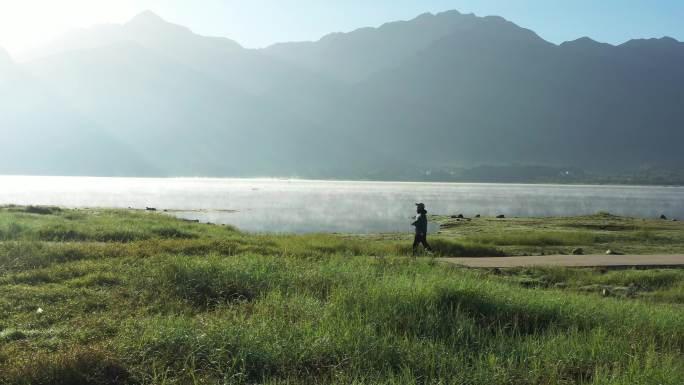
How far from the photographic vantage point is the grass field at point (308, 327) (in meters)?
8.70

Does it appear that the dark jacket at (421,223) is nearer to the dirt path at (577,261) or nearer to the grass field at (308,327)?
the dirt path at (577,261)

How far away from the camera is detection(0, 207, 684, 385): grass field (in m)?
8.70

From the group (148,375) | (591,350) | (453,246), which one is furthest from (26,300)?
(453,246)

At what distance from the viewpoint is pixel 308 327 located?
399 inches

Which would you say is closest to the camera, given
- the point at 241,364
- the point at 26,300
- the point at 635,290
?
the point at 241,364

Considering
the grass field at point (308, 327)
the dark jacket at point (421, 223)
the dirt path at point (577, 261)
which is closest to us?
the grass field at point (308, 327)

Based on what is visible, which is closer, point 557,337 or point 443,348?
point 443,348

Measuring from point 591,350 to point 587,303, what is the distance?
4.21 metres

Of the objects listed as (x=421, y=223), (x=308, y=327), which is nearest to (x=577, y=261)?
(x=421, y=223)

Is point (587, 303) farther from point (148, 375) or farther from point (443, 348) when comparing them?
point (148, 375)

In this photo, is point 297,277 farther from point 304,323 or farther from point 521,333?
point 521,333

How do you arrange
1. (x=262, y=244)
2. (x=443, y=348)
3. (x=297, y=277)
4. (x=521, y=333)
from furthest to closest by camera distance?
1. (x=262, y=244)
2. (x=297, y=277)
3. (x=521, y=333)
4. (x=443, y=348)

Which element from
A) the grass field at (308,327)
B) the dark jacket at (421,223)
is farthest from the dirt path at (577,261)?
the grass field at (308,327)

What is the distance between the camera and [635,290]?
61.4 ft
